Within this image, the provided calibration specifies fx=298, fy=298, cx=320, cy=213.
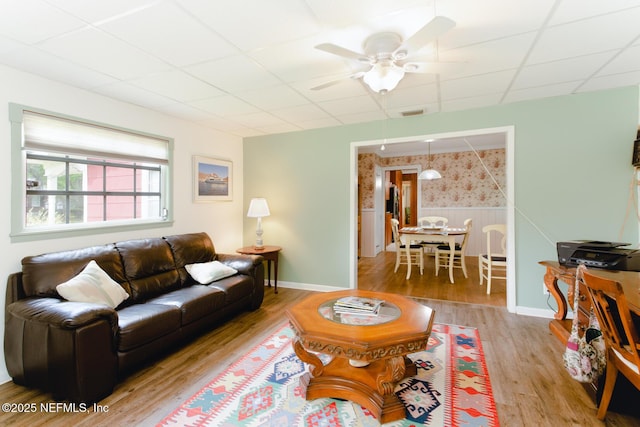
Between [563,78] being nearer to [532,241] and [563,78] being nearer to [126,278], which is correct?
[532,241]

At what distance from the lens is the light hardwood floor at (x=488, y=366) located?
1.80 meters

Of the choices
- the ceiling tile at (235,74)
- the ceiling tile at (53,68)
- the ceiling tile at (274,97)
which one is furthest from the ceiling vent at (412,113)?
the ceiling tile at (53,68)

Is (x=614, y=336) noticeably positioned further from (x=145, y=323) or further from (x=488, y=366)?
(x=145, y=323)

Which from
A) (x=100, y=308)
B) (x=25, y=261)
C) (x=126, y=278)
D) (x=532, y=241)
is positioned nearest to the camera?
(x=100, y=308)

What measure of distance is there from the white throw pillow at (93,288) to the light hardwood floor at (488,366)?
63 centimetres

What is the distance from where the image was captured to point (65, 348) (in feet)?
6.06

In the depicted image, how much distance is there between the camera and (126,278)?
281 cm

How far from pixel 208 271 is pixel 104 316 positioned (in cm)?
131

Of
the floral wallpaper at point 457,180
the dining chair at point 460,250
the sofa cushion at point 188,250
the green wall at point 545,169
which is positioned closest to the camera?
the green wall at point 545,169

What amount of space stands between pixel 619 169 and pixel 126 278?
498 centimetres

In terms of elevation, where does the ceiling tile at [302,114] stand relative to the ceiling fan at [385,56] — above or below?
above

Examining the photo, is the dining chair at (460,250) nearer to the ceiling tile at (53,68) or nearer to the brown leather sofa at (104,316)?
the brown leather sofa at (104,316)

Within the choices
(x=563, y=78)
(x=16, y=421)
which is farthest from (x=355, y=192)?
(x=16, y=421)

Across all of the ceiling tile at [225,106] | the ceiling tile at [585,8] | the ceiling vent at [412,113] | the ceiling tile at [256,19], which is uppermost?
the ceiling vent at [412,113]
